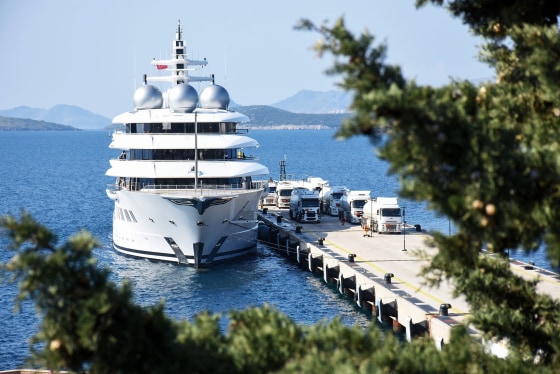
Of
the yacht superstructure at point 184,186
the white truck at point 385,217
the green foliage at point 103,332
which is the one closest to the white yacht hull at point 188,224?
the yacht superstructure at point 184,186

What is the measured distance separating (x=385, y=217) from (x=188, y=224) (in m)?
12.0

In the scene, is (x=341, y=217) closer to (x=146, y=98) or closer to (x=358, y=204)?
(x=358, y=204)

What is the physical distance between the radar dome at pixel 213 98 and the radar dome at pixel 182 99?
2986 millimetres

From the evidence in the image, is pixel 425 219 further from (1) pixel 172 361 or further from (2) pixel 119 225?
(1) pixel 172 361

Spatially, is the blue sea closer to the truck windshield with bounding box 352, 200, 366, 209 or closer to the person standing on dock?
the person standing on dock

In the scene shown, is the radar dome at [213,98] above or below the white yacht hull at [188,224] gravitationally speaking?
above

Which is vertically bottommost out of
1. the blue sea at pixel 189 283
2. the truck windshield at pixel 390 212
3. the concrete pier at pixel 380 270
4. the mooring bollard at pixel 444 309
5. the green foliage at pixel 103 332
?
the blue sea at pixel 189 283

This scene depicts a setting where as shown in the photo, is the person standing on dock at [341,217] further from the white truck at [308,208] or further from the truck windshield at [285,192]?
the truck windshield at [285,192]

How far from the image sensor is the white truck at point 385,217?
51.9 meters

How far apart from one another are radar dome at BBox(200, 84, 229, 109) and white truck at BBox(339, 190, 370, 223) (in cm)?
1022

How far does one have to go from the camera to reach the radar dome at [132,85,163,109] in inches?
2238

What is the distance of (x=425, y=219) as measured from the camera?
69625mm

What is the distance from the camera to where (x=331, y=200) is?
65.0 m

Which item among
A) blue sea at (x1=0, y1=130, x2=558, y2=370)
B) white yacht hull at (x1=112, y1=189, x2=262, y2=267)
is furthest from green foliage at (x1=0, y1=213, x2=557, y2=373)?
white yacht hull at (x1=112, y1=189, x2=262, y2=267)
